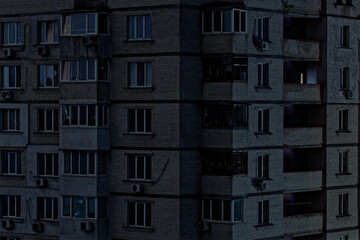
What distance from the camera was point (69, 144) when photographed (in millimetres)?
50625

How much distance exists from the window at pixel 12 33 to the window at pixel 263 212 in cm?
1389

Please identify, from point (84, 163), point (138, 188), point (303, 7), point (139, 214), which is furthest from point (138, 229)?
point (303, 7)

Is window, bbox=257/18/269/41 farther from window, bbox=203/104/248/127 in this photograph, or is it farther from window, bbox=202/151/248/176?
window, bbox=202/151/248/176

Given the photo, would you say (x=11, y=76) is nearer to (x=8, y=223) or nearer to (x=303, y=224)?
(x=8, y=223)

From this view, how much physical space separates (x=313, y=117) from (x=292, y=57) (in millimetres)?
3904

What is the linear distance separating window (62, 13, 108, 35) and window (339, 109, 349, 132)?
13575 millimetres

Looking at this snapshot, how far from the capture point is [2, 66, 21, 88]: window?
5294 cm

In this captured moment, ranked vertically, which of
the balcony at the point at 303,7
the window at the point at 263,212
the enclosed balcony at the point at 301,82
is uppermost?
the balcony at the point at 303,7

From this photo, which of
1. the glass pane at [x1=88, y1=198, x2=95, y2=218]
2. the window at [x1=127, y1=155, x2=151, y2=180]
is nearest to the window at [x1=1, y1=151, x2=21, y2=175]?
the glass pane at [x1=88, y1=198, x2=95, y2=218]

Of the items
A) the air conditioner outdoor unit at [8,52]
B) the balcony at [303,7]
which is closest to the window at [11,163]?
the air conditioner outdoor unit at [8,52]

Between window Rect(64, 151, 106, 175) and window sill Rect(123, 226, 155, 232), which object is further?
window Rect(64, 151, 106, 175)

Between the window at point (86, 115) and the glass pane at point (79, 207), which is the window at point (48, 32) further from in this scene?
the glass pane at point (79, 207)

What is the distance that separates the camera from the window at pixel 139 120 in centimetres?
4981

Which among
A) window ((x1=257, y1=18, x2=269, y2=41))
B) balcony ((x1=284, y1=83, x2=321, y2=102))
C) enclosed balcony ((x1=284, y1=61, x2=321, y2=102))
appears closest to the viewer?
window ((x1=257, y1=18, x2=269, y2=41))
